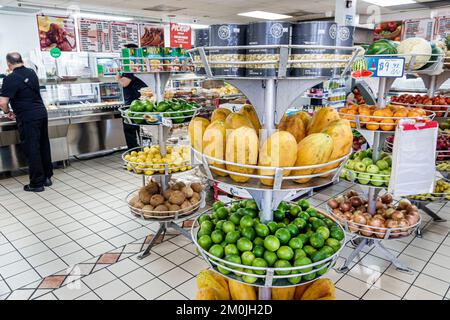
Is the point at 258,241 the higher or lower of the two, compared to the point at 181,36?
lower

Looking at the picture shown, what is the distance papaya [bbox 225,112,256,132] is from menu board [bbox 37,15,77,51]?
25.6 feet

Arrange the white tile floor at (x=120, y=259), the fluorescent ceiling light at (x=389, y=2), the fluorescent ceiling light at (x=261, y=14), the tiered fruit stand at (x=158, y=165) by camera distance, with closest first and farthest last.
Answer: the white tile floor at (x=120, y=259) → the tiered fruit stand at (x=158, y=165) → the fluorescent ceiling light at (x=389, y=2) → the fluorescent ceiling light at (x=261, y=14)

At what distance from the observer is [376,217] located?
3025 millimetres

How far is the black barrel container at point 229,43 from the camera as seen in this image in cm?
124

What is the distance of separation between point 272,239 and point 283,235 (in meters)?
0.05

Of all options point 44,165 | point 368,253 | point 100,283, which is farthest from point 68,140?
point 368,253

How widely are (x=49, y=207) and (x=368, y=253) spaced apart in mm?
3954

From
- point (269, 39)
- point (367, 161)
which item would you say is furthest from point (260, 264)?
point (367, 161)

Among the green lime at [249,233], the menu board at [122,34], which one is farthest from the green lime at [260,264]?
the menu board at [122,34]

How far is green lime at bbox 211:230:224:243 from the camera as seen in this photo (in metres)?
1.43

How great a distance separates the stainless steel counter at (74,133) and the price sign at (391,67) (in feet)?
17.4

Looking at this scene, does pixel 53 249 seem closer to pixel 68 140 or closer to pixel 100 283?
pixel 100 283

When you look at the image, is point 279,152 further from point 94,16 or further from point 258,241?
point 94,16

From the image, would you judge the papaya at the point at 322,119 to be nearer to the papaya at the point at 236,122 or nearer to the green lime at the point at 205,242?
the papaya at the point at 236,122
